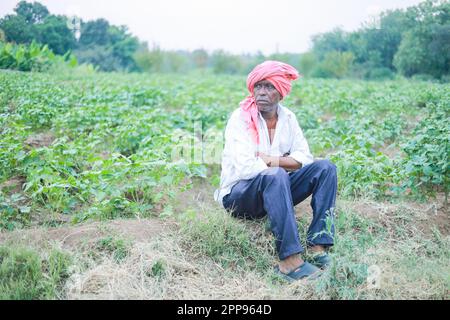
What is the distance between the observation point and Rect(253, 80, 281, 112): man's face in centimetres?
333

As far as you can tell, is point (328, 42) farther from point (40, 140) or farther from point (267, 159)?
point (267, 159)

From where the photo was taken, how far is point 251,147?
3.22m

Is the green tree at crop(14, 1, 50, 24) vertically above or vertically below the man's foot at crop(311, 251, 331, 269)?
above

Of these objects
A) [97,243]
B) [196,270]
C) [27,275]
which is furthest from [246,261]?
[27,275]

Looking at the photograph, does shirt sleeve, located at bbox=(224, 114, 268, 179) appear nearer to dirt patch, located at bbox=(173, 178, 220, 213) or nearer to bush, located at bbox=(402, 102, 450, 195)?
dirt patch, located at bbox=(173, 178, 220, 213)

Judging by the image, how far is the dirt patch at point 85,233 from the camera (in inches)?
119

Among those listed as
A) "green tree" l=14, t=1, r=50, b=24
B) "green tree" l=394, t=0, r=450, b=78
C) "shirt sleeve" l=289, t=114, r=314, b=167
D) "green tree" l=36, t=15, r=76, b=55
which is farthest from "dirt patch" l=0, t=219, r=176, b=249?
"green tree" l=394, t=0, r=450, b=78

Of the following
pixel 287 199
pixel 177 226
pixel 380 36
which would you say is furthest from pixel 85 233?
pixel 380 36

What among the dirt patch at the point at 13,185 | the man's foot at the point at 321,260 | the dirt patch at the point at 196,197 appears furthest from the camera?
the dirt patch at the point at 196,197

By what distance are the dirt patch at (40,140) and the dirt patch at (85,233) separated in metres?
2.21

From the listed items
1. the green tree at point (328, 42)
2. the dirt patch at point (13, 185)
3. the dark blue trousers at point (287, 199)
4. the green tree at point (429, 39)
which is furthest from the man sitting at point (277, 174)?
the green tree at point (328, 42)

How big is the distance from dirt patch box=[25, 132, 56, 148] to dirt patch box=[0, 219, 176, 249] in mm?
2213

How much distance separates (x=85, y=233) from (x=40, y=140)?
263 cm

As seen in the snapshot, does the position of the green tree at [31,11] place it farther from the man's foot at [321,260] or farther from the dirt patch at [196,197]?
the man's foot at [321,260]
